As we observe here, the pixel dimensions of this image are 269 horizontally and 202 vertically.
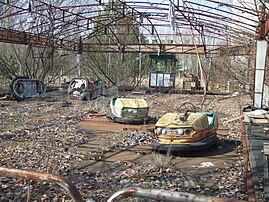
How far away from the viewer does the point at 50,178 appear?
178cm

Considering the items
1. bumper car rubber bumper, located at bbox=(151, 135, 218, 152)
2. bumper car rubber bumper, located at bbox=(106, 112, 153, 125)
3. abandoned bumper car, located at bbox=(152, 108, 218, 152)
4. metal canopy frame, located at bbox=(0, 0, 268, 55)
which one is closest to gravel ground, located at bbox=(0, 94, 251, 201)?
bumper car rubber bumper, located at bbox=(151, 135, 218, 152)

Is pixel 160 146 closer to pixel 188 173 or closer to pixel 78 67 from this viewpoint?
pixel 188 173

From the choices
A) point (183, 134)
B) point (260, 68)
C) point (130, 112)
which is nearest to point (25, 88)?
point (130, 112)

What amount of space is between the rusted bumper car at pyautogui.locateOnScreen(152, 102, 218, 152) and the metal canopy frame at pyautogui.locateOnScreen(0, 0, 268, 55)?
6167 millimetres

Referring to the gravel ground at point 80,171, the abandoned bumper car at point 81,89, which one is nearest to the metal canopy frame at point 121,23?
the abandoned bumper car at point 81,89

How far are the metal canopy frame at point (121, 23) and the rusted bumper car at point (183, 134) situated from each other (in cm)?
617

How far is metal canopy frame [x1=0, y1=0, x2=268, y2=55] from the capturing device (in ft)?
42.8

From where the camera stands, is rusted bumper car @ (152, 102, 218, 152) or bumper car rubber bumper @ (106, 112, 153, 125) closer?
rusted bumper car @ (152, 102, 218, 152)

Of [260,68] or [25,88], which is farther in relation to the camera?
[25,88]

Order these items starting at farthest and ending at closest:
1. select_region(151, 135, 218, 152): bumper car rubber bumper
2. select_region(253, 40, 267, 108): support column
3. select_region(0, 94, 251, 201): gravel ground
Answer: select_region(253, 40, 267, 108): support column → select_region(151, 135, 218, 152): bumper car rubber bumper → select_region(0, 94, 251, 201): gravel ground

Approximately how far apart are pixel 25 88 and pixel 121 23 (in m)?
5.96

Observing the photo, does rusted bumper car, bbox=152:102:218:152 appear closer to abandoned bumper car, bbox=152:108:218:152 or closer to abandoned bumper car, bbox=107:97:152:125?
abandoned bumper car, bbox=152:108:218:152

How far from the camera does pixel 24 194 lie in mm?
3617

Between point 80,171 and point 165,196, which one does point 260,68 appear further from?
point 165,196
